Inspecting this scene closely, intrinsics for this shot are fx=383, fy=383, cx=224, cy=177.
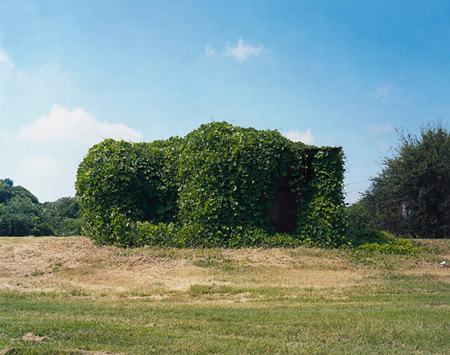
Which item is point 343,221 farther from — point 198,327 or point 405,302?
point 198,327

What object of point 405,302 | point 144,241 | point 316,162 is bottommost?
point 405,302

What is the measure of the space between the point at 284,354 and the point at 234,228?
842 cm

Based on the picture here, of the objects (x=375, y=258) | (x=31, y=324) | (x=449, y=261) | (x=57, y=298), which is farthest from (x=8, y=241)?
(x=449, y=261)

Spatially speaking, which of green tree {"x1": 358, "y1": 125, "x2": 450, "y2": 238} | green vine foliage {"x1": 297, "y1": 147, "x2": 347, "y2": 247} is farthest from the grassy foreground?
green tree {"x1": 358, "y1": 125, "x2": 450, "y2": 238}

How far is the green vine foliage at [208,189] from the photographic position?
1284cm

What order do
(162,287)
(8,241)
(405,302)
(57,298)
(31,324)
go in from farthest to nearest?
(8,241), (162,287), (57,298), (405,302), (31,324)

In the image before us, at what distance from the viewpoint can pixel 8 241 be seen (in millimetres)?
15086

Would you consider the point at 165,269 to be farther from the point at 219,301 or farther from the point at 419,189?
the point at 419,189

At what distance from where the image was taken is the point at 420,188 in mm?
20781

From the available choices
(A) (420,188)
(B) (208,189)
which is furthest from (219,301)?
(A) (420,188)

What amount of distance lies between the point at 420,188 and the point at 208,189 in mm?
13649

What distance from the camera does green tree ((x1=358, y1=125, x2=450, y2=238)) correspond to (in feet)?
67.9

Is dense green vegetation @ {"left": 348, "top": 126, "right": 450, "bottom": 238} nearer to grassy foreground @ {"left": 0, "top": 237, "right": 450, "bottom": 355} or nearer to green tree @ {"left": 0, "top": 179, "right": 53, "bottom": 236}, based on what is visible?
grassy foreground @ {"left": 0, "top": 237, "right": 450, "bottom": 355}

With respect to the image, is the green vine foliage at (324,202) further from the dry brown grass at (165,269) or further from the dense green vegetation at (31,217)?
the dense green vegetation at (31,217)
